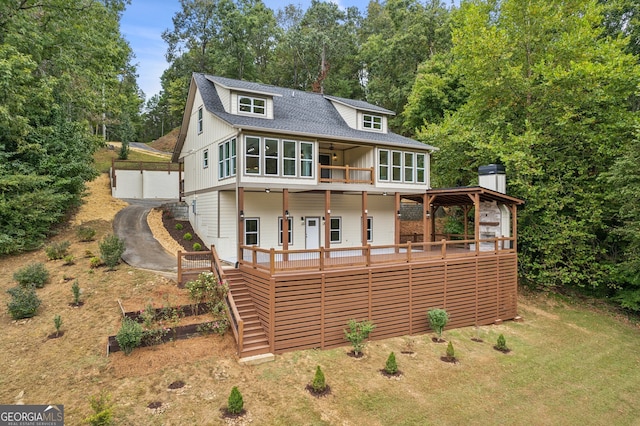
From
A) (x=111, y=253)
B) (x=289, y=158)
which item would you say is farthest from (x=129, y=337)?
(x=289, y=158)

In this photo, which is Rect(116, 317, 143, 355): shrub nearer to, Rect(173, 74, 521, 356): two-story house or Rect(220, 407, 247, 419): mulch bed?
Rect(173, 74, 521, 356): two-story house

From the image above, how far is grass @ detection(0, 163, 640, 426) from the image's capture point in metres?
7.65

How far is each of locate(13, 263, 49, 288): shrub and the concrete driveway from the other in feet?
8.99

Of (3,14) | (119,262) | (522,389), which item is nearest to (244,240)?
(119,262)

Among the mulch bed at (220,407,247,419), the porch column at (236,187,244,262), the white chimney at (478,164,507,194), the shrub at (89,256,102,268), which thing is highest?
the white chimney at (478,164,507,194)

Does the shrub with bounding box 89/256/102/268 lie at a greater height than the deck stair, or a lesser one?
greater

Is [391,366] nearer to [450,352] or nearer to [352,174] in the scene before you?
[450,352]

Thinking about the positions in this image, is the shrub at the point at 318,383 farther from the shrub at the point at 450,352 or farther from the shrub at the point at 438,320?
the shrub at the point at 438,320

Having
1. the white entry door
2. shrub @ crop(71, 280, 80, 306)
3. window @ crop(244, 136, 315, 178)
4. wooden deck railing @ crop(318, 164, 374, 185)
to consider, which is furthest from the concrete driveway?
wooden deck railing @ crop(318, 164, 374, 185)

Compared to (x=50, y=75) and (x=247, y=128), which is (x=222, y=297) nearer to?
(x=247, y=128)

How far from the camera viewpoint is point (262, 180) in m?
14.3

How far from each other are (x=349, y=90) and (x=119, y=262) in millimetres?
31124

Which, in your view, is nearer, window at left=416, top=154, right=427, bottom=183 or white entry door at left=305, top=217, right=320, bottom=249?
white entry door at left=305, top=217, right=320, bottom=249

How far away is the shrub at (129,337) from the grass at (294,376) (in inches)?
12.0
